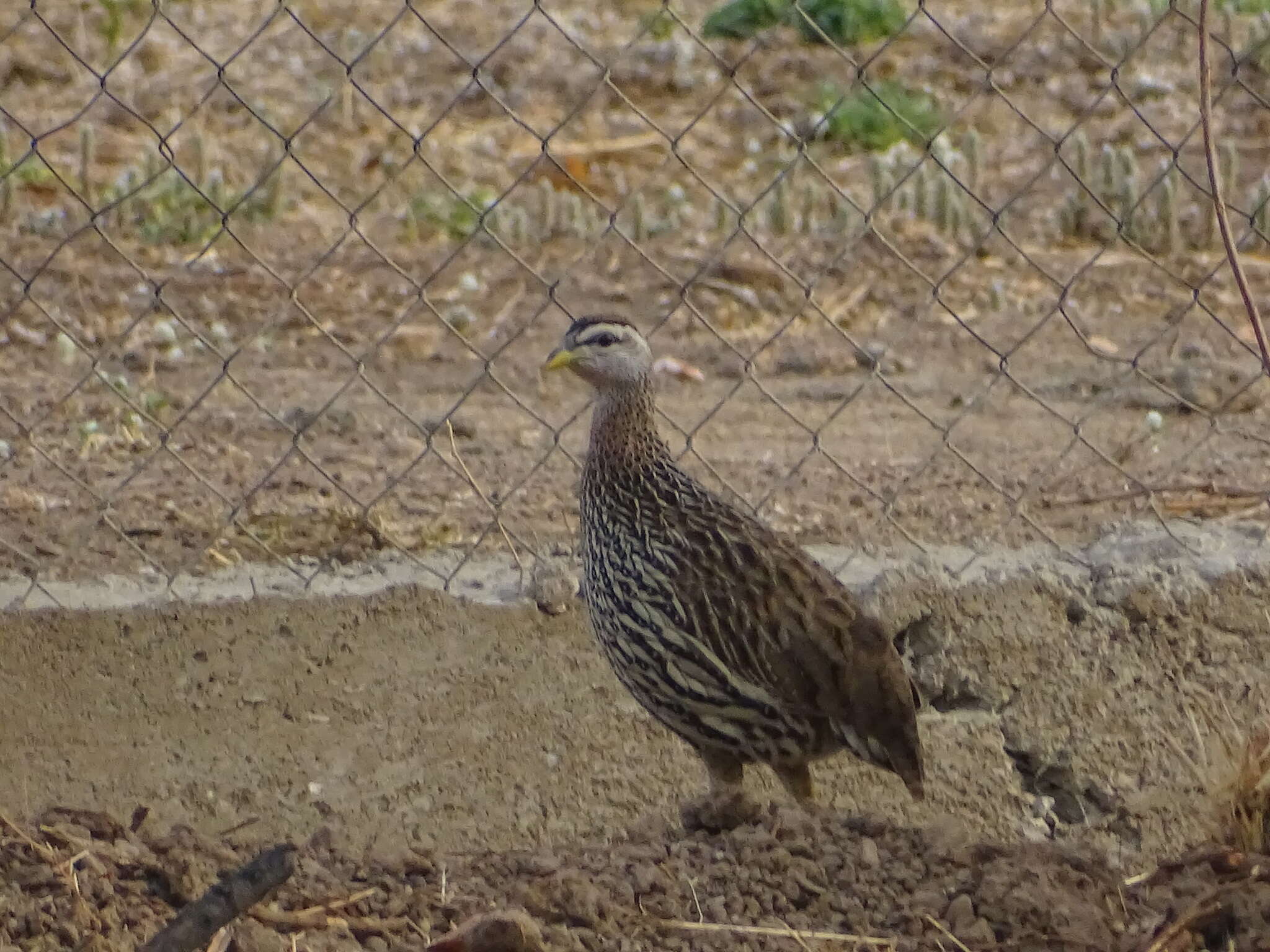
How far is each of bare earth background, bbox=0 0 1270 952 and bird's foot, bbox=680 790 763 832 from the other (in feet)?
0.43

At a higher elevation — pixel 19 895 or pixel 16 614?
pixel 19 895

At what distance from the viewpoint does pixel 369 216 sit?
7.68 meters

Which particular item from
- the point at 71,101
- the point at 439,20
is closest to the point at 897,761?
the point at 71,101

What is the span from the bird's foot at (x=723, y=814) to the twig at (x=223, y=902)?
1.21m

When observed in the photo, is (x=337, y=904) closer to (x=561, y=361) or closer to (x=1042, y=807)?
(x=561, y=361)

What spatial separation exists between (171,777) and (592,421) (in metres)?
1.29

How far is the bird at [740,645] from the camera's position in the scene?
4.12m

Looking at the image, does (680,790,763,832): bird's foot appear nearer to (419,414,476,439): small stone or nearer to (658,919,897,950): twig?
(658,919,897,950): twig

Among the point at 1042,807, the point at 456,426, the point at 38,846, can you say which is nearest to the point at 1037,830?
the point at 1042,807

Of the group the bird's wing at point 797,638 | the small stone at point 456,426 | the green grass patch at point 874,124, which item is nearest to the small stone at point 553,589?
the bird's wing at point 797,638

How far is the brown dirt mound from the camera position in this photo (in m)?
2.94

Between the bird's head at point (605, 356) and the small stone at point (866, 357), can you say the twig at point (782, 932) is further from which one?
the small stone at point (866, 357)

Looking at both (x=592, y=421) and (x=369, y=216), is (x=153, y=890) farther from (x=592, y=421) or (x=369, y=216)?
(x=369, y=216)

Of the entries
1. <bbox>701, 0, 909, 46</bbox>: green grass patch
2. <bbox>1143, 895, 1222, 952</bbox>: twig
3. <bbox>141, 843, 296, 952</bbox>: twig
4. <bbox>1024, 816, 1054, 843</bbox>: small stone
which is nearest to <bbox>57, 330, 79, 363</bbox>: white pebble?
<bbox>1024, 816, 1054, 843</bbox>: small stone
